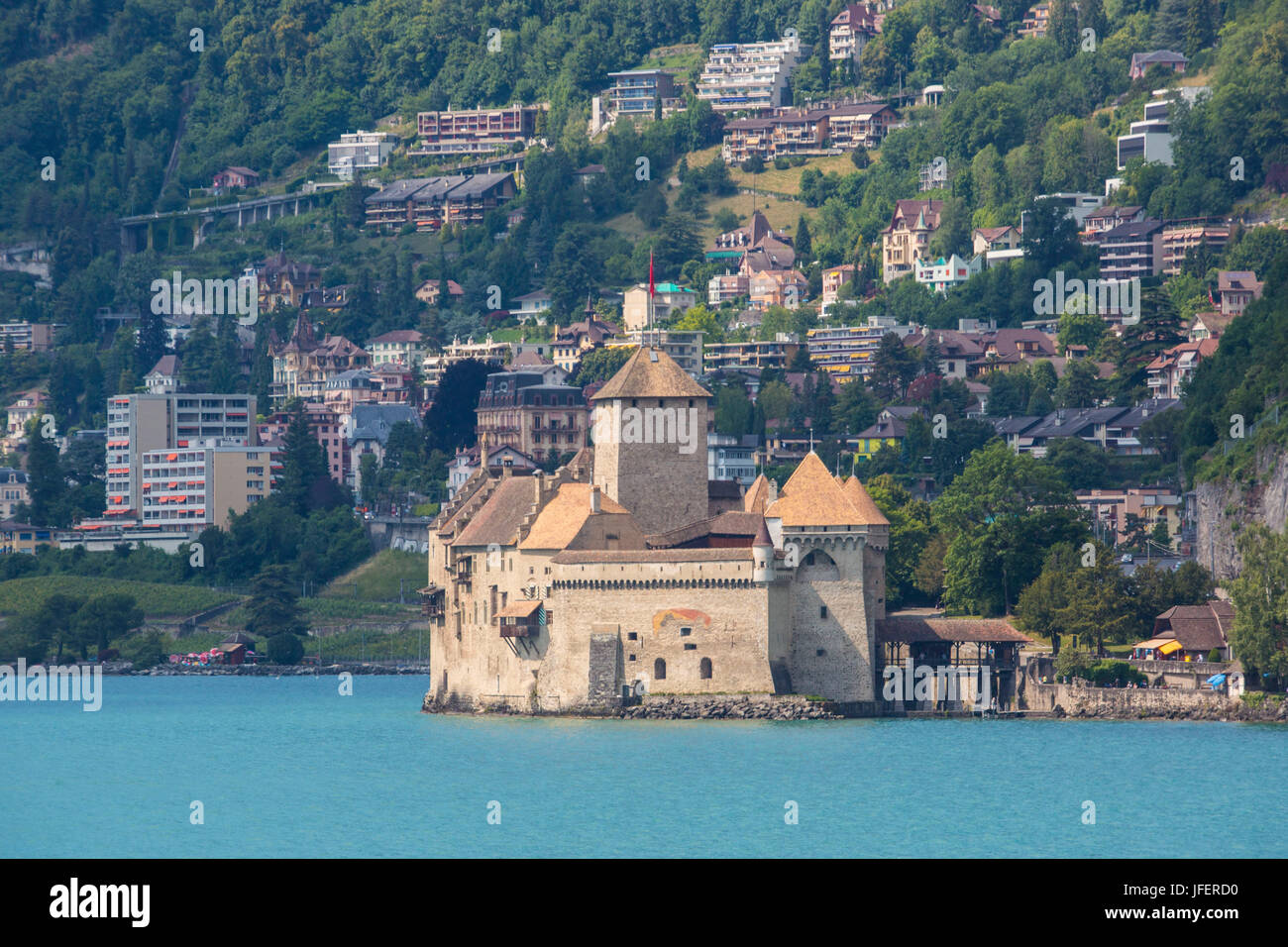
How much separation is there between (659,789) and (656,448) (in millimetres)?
19172

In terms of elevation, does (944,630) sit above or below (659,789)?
above

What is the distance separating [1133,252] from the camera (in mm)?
163750

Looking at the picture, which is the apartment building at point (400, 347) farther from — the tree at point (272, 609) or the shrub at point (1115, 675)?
the shrub at point (1115, 675)

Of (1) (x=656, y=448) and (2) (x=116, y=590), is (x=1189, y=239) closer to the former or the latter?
(2) (x=116, y=590)

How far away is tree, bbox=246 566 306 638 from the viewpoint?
13338 centimetres

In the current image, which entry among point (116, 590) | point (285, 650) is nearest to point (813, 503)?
point (285, 650)

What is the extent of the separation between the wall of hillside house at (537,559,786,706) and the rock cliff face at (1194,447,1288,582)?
73.1 feet

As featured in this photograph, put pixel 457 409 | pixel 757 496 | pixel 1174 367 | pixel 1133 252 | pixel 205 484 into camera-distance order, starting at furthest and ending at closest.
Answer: pixel 1133 252 → pixel 457 409 → pixel 205 484 → pixel 1174 367 → pixel 757 496

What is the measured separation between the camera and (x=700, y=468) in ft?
272

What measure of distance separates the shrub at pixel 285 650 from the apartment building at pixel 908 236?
6659 centimetres

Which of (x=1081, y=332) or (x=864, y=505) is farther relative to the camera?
(x=1081, y=332)

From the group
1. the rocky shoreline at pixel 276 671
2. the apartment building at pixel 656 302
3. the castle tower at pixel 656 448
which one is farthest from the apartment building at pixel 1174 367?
the castle tower at pixel 656 448
